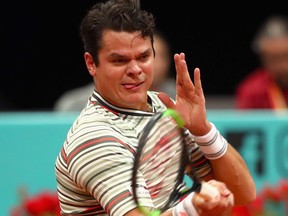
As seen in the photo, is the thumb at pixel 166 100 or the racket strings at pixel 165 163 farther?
the thumb at pixel 166 100

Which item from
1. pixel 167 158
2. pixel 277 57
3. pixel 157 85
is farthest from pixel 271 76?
pixel 167 158

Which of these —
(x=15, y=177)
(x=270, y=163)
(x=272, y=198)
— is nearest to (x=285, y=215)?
(x=272, y=198)

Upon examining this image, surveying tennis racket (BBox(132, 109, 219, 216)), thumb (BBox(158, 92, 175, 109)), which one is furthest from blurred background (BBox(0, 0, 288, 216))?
tennis racket (BBox(132, 109, 219, 216))

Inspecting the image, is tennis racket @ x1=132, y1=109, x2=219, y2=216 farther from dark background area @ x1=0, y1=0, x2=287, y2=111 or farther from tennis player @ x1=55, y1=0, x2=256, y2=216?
dark background area @ x1=0, y1=0, x2=287, y2=111

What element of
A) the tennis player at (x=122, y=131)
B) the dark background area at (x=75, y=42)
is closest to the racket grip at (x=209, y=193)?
the tennis player at (x=122, y=131)

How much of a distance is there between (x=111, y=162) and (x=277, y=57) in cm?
451

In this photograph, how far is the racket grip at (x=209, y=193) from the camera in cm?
380

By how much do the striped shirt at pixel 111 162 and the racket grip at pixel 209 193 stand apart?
233 millimetres

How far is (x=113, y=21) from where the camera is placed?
13.6 feet

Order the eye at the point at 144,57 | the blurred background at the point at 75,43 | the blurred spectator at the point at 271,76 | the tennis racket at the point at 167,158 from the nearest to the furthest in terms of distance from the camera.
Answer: the tennis racket at the point at 167,158 → the eye at the point at 144,57 → the blurred spectator at the point at 271,76 → the blurred background at the point at 75,43

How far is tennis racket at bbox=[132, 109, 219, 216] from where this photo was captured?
4.05 metres

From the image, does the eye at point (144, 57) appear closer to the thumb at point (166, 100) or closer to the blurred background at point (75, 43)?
the thumb at point (166, 100)

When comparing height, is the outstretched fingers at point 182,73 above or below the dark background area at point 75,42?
above

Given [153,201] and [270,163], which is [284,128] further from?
[153,201]
